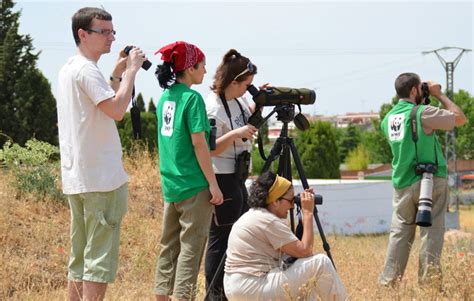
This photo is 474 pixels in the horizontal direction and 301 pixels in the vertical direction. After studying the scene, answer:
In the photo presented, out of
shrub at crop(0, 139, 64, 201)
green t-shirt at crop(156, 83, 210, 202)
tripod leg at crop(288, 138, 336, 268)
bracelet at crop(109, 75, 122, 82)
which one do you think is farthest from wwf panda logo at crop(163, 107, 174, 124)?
shrub at crop(0, 139, 64, 201)

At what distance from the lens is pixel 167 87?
479 cm

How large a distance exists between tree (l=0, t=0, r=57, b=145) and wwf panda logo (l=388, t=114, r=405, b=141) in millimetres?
26275

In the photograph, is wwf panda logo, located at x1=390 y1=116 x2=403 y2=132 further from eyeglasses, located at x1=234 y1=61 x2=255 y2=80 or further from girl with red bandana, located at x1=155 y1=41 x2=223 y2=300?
girl with red bandana, located at x1=155 y1=41 x2=223 y2=300

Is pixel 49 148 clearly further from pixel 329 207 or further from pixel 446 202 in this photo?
pixel 329 207

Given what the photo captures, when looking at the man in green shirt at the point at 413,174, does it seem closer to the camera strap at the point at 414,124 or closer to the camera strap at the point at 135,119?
the camera strap at the point at 414,124

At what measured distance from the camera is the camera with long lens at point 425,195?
19.2 ft

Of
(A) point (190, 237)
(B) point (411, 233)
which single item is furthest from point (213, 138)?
(B) point (411, 233)

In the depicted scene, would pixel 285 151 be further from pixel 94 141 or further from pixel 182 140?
pixel 94 141

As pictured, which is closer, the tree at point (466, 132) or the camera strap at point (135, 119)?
the camera strap at point (135, 119)

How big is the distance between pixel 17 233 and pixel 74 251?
293 centimetres

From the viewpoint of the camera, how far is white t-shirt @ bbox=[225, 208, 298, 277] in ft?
15.0

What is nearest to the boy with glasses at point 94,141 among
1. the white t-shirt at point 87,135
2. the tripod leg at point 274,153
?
the white t-shirt at point 87,135

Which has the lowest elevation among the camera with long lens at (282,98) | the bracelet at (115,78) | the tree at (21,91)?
the tree at (21,91)

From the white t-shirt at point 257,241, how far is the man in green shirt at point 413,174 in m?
1.66
